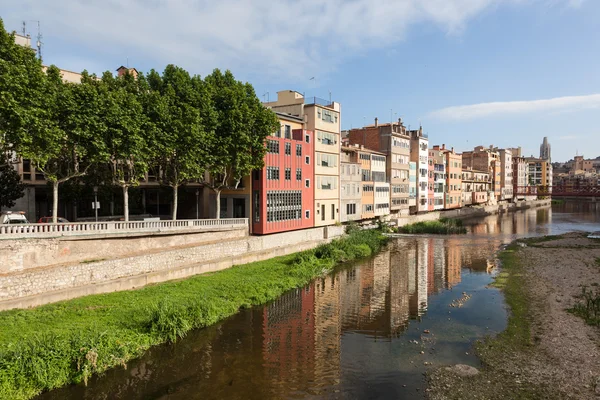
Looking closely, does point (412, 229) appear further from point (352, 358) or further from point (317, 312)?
point (352, 358)

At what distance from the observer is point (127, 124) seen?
31406 millimetres

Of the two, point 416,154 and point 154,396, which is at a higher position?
point 416,154

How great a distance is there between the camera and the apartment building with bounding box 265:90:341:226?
53.0 m

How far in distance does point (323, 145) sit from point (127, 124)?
28.2 meters

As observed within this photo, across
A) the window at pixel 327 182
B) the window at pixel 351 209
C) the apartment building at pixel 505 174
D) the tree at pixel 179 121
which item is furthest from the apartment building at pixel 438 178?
the tree at pixel 179 121

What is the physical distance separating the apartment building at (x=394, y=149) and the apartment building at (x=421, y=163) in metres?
4.87

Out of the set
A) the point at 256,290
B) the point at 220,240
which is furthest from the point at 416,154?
the point at 256,290

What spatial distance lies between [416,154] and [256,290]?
64.5 m

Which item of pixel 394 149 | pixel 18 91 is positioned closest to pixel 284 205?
pixel 18 91

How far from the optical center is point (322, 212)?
54594 mm

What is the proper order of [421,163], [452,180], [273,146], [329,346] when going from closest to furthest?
[329,346] < [273,146] < [421,163] < [452,180]

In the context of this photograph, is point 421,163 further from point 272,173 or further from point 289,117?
point 272,173

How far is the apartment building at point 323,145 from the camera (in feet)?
174

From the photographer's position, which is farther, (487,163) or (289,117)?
(487,163)
